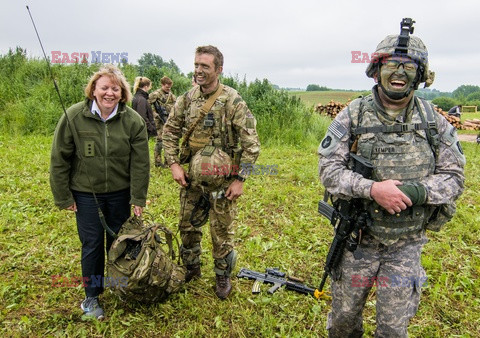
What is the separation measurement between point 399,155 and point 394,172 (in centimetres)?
12

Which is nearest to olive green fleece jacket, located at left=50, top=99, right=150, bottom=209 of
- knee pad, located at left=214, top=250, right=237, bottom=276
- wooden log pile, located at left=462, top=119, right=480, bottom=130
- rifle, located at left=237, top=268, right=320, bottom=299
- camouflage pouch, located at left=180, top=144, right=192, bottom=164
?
camouflage pouch, located at left=180, top=144, right=192, bottom=164

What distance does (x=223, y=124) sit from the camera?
10.6 feet

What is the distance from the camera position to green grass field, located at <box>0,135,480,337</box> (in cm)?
318

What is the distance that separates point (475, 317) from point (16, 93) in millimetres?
14710

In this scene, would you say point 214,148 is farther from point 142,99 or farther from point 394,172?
point 142,99

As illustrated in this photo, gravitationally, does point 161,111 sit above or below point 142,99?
below

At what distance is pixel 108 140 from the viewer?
2.95m

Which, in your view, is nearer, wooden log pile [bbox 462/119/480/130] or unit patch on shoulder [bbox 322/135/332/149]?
unit patch on shoulder [bbox 322/135/332/149]

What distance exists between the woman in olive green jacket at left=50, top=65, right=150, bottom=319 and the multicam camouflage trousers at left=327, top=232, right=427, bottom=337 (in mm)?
1907

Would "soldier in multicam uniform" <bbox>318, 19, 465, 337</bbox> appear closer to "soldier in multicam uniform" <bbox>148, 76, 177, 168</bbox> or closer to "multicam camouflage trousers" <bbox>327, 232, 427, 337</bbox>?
"multicam camouflage trousers" <bbox>327, 232, 427, 337</bbox>

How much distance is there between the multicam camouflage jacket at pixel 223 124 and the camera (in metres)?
3.23

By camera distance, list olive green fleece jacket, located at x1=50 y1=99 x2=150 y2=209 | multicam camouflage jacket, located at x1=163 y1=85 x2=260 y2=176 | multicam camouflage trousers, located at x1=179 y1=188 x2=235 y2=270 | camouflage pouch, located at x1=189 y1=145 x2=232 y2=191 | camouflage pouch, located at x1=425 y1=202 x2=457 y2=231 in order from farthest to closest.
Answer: multicam camouflage trousers, located at x1=179 y1=188 x2=235 y2=270
multicam camouflage jacket, located at x1=163 y1=85 x2=260 y2=176
camouflage pouch, located at x1=189 y1=145 x2=232 y2=191
olive green fleece jacket, located at x1=50 y1=99 x2=150 y2=209
camouflage pouch, located at x1=425 y1=202 x2=457 y2=231

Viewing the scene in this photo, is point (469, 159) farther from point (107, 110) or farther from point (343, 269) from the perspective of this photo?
point (107, 110)

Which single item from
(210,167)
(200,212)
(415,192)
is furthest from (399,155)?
(200,212)
